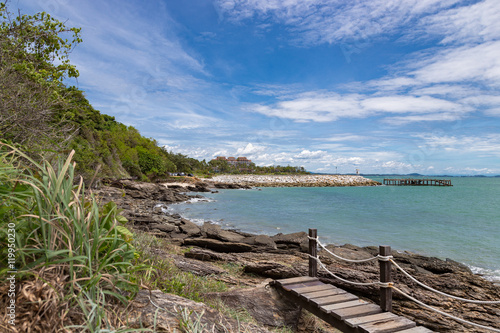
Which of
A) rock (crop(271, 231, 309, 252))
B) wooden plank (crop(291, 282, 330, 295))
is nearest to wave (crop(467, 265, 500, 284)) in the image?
rock (crop(271, 231, 309, 252))

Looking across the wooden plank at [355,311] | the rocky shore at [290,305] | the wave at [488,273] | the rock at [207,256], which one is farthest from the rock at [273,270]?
the wave at [488,273]

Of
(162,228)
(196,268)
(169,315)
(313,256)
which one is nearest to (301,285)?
(313,256)

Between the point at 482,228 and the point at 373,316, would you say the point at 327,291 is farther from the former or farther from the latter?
the point at 482,228

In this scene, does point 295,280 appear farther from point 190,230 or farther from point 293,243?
point 190,230

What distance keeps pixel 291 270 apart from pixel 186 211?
2119 centimetres

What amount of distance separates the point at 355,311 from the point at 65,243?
172 inches

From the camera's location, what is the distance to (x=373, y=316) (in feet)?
15.2

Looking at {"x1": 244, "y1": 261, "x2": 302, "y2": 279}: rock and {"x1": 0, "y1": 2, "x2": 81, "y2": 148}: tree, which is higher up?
{"x1": 0, "y1": 2, "x2": 81, "y2": 148}: tree

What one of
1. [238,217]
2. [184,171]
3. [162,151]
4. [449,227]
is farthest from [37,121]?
[184,171]

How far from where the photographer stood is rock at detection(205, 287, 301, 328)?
522 cm

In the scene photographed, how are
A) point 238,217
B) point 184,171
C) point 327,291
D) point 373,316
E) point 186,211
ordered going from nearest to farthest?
point 373,316 < point 327,291 < point 238,217 < point 186,211 < point 184,171

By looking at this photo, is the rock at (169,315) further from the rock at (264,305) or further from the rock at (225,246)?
the rock at (225,246)

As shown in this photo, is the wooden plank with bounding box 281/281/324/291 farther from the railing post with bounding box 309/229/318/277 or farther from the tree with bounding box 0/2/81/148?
the tree with bounding box 0/2/81/148

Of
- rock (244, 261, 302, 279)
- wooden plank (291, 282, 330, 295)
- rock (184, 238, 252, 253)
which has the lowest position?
rock (184, 238, 252, 253)
